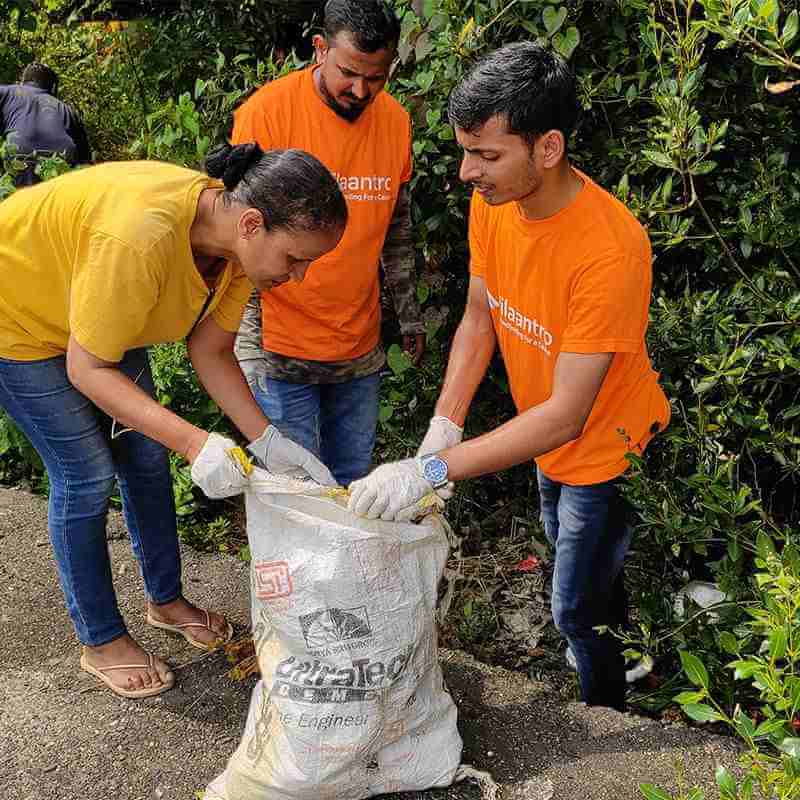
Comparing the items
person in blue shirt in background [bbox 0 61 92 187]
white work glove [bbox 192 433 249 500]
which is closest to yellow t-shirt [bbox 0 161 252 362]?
white work glove [bbox 192 433 249 500]

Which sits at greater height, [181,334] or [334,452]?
[181,334]

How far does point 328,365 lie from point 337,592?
109 centimetres

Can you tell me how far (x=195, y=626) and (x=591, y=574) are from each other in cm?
120

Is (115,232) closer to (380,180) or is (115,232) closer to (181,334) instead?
(181,334)

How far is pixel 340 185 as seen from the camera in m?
2.86

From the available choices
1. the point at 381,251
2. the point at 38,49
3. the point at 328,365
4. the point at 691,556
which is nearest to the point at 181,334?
the point at 328,365

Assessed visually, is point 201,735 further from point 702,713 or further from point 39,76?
point 39,76

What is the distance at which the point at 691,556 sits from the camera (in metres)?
2.96

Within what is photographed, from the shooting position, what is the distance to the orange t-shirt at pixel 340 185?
281cm

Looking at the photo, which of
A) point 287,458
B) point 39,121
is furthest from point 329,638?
point 39,121

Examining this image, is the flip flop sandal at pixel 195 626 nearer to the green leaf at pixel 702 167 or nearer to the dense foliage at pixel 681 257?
the dense foliage at pixel 681 257

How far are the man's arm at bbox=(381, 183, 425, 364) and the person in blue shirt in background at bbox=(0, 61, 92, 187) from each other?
138 inches

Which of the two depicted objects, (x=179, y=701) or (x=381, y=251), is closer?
(x=179, y=701)

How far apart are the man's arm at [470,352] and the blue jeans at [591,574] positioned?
31cm
